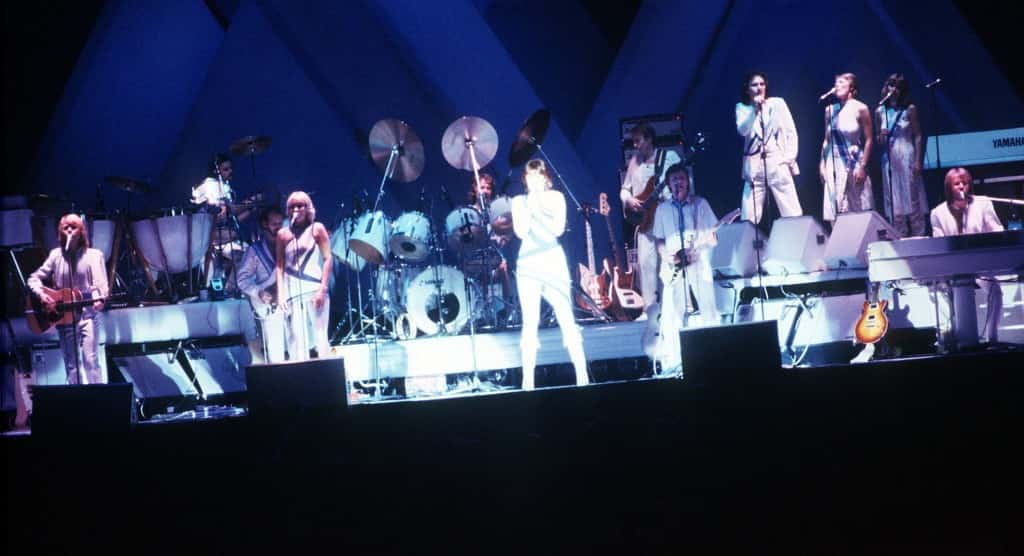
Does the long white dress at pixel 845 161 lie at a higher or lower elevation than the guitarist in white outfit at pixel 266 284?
higher

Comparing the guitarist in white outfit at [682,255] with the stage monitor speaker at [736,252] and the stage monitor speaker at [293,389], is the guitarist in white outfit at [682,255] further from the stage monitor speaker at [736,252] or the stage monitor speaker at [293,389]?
the stage monitor speaker at [293,389]

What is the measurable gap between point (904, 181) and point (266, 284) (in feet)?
21.4

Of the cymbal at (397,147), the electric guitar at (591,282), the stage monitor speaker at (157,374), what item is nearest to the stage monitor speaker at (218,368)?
the stage monitor speaker at (157,374)

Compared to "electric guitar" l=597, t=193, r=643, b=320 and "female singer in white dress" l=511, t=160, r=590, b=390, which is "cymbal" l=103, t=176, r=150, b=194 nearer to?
"female singer in white dress" l=511, t=160, r=590, b=390

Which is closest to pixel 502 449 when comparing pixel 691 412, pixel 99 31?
pixel 691 412

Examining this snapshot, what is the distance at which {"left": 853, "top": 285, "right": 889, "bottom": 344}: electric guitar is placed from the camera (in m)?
8.36

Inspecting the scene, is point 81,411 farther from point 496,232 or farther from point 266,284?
point 496,232

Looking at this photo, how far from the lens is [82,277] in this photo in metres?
Answer: 9.23

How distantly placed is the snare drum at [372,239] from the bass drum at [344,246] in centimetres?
14

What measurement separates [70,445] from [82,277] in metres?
3.55

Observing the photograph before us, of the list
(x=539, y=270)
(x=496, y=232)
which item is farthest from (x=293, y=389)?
(x=496, y=232)

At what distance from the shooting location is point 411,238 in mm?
10367

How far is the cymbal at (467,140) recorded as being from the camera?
32.5 feet

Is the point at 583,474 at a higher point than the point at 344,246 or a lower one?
lower
